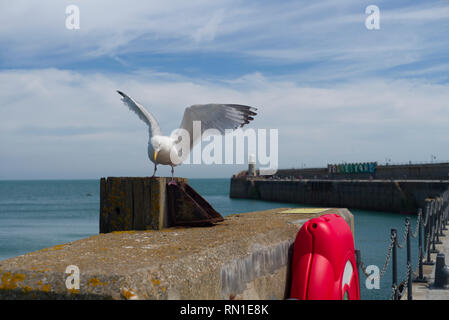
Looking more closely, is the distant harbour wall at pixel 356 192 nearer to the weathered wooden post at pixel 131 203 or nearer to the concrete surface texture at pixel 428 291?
the concrete surface texture at pixel 428 291

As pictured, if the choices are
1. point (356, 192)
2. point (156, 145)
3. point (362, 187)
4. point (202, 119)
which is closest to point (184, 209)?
point (156, 145)

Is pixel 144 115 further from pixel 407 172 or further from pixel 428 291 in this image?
pixel 407 172

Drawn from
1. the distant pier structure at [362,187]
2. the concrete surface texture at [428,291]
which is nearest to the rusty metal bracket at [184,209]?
the concrete surface texture at [428,291]

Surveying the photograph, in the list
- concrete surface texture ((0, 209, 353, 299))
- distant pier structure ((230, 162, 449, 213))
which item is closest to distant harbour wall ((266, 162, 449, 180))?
distant pier structure ((230, 162, 449, 213))

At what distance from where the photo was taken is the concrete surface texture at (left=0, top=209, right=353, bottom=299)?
2553 millimetres

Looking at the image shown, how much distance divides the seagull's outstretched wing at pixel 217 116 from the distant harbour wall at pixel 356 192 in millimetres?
36857

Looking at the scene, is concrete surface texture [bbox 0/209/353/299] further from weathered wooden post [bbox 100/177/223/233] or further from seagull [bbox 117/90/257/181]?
seagull [bbox 117/90/257/181]

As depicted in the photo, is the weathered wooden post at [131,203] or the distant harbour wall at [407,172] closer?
the weathered wooden post at [131,203]

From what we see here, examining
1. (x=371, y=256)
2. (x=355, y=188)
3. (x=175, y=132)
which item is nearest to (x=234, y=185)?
(x=355, y=188)

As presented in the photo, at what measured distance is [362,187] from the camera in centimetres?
4972

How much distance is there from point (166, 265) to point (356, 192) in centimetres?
4992

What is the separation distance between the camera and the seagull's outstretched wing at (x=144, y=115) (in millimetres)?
5480

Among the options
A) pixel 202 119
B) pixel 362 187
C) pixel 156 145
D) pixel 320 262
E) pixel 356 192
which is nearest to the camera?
pixel 320 262
